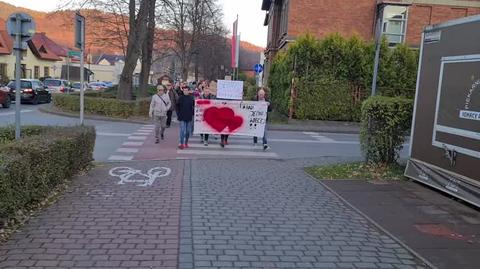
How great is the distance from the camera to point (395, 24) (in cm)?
3034

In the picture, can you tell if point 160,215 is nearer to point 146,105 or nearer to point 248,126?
point 248,126

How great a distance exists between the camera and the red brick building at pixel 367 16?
30.1m

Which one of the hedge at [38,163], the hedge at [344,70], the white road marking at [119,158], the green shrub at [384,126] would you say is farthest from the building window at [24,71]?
the green shrub at [384,126]

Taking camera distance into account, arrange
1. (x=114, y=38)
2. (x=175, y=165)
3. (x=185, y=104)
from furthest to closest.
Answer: (x=114, y=38) → (x=185, y=104) → (x=175, y=165)

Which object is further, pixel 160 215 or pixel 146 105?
pixel 146 105

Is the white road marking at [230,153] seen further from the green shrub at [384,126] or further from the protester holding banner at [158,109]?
the green shrub at [384,126]

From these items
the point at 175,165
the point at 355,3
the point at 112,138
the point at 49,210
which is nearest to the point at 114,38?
the point at 355,3

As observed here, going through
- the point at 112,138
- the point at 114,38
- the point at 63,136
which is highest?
the point at 114,38

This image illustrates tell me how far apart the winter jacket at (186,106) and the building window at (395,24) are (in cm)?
1996

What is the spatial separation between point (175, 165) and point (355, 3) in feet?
75.9

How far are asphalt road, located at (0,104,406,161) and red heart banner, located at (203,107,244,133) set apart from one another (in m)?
0.52

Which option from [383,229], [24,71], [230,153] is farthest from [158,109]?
[24,71]

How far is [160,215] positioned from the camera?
20.6 ft

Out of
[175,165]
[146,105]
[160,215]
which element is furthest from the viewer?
[146,105]
